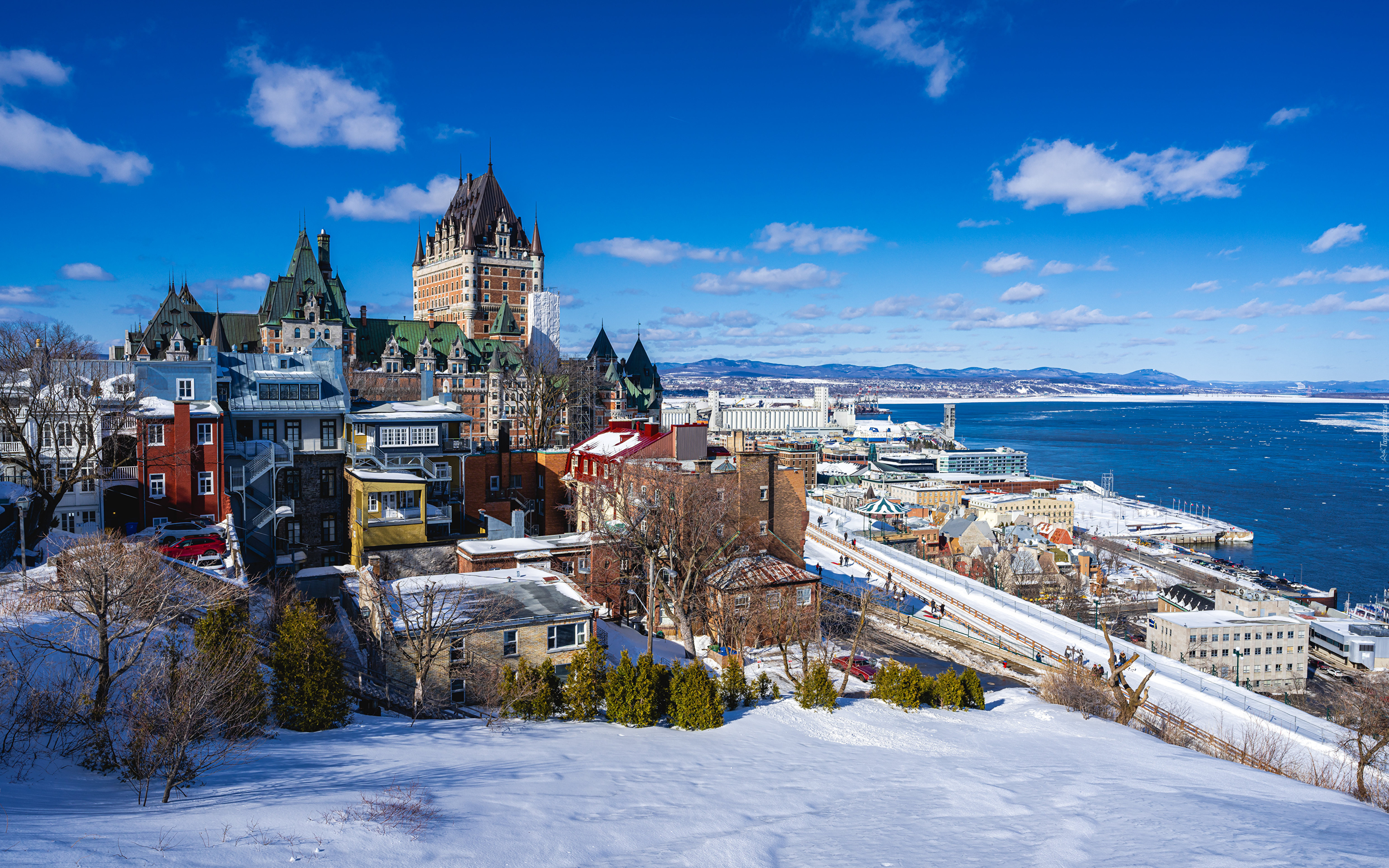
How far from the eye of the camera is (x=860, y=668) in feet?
105

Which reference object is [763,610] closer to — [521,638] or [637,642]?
[637,642]

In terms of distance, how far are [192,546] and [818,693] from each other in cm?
2015

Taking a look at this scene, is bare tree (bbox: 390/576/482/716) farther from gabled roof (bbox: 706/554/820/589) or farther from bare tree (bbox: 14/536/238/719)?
gabled roof (bbox: 706/554/820/589)

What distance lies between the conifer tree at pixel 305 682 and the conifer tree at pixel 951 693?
17.7 m

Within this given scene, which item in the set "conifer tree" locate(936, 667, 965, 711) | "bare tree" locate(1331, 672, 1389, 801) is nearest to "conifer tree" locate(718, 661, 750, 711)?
"conifer tree" locate(936, 667, 965, 711)

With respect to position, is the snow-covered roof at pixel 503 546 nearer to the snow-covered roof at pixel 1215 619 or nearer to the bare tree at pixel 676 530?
the bare tree at pixel 676 530

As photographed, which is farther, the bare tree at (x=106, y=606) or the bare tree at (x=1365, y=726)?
the bare tree at (x=1365, y=726)

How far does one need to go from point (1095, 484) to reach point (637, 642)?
150 metres

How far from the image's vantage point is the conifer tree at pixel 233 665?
46.2 ft

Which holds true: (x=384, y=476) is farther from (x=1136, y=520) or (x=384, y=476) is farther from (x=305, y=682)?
(x=1136, y=520)

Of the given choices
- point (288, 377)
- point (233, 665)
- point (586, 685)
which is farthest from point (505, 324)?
point (233, 665)

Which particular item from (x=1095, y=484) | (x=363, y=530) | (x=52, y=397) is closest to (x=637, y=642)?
(x=363, y=530)

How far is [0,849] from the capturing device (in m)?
8.14

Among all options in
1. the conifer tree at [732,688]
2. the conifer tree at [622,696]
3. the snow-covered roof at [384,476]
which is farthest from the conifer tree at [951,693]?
the snow-covered roof at [384,476]
